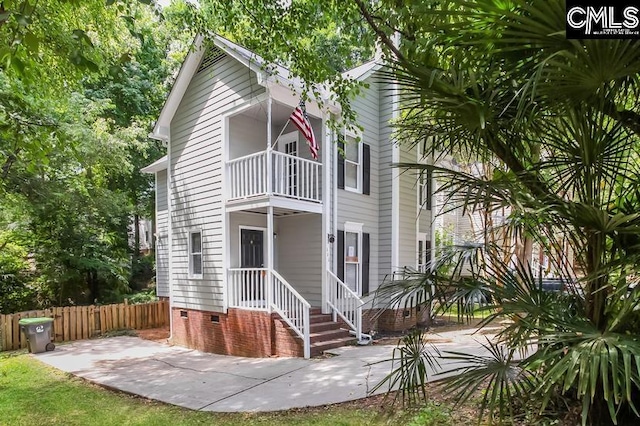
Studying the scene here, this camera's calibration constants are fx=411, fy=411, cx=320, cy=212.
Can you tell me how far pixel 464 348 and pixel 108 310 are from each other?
35.1 feet

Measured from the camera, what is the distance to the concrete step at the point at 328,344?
326 inches

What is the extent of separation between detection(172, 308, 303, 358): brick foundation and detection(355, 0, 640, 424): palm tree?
561cm

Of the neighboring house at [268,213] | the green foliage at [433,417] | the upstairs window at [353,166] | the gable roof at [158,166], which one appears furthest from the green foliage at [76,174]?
the green foliage at [433,417]

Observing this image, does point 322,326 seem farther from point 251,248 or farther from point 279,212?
point 279,212

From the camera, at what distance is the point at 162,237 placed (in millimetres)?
16141

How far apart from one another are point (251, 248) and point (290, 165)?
2.38 meters

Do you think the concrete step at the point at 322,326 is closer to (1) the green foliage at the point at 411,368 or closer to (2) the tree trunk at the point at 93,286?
(1) the green foliage at the point at 411,368

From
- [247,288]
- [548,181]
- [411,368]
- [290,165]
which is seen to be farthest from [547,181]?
[290,165]

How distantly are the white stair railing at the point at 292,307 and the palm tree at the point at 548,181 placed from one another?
5.03 meters

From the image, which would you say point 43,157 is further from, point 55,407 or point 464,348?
point 464,348

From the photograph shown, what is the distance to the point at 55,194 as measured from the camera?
1232 cm

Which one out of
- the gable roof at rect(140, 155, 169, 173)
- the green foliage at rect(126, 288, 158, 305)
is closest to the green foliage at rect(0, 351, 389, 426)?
the gable roof at rect(140, 155, 169, 173)

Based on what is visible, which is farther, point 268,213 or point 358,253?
point 358,253

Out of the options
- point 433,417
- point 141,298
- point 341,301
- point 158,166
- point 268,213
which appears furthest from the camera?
point 141,298
